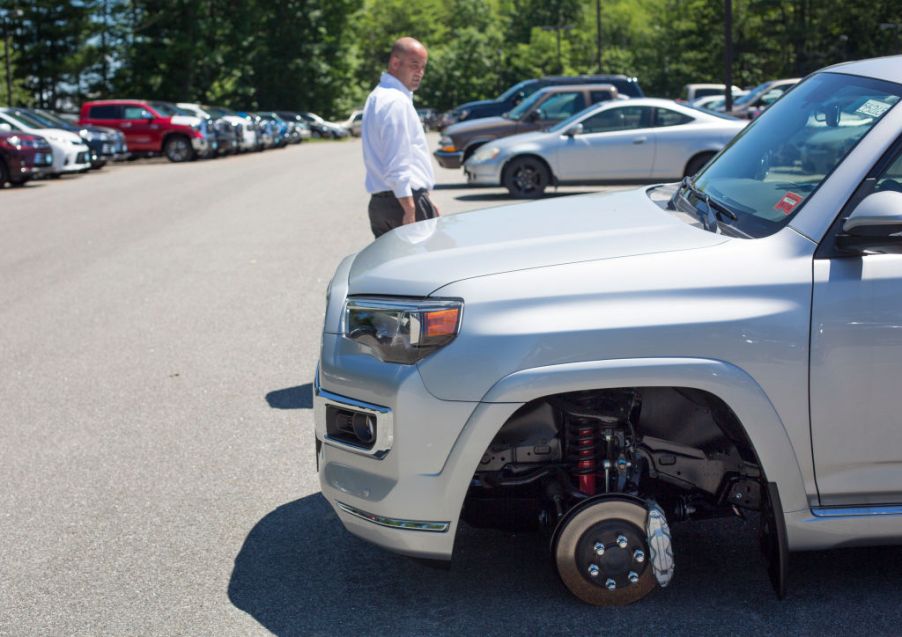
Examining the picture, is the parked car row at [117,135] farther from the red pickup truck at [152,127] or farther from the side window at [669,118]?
the side window at [669,118]

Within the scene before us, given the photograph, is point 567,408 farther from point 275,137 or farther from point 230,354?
point 275,137

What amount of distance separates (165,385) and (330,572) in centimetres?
322

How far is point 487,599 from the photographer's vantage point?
3912mm

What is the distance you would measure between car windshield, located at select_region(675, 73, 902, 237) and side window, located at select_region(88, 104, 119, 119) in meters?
32.2

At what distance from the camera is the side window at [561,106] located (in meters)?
21.8

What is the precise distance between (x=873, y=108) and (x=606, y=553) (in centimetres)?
171

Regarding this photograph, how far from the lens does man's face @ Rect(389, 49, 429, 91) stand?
6.66 meters

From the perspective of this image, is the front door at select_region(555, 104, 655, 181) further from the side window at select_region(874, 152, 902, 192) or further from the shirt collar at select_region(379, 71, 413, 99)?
the side window at select_region(874, 152, 902, 192)

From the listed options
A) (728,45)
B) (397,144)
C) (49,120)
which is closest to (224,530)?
(397,144)

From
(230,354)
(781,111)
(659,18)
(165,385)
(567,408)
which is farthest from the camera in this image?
(659,18)

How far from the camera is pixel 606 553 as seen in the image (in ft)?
12.2

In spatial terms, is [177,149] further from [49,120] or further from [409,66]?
[409,66]

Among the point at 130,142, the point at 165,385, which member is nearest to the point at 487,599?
the point at 165,385

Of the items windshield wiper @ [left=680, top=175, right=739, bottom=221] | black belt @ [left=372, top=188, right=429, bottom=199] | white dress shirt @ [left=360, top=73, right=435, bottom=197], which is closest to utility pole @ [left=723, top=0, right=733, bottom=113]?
black belt @ [left=372, top=188, right=429, bottom=199]
